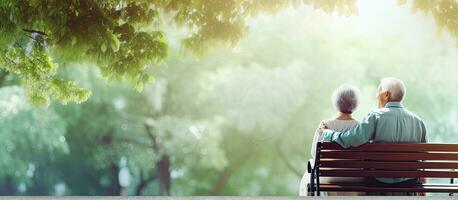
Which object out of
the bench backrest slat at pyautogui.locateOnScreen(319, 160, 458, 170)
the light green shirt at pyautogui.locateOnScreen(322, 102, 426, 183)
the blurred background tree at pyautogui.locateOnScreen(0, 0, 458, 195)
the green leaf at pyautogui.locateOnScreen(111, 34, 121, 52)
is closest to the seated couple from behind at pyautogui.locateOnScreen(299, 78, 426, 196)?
the light green shirt at pyautogui.locateOnScreen(322, 102, 426, 183)

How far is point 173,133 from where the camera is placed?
21578 millimetres

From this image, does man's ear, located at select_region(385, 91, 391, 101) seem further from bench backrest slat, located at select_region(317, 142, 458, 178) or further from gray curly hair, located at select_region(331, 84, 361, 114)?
bench backrest slat, located at select_region(317, 142, 458, 178)

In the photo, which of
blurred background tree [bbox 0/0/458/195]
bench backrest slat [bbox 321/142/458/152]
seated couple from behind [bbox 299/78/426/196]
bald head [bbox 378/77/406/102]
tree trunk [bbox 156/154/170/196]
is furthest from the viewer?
tree trunk [bbox 156/154/170/196]

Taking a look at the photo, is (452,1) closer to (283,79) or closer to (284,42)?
(283,79)

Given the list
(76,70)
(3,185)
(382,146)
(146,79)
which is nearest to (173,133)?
(76,70)

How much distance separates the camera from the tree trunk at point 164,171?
22.2 meters

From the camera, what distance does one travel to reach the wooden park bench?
5242mm

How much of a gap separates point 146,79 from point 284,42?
13513 mm

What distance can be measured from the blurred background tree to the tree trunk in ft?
0.09

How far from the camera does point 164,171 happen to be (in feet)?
72.7

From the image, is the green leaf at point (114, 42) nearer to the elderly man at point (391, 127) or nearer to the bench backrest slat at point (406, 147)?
the elderly man at point (391, 127)

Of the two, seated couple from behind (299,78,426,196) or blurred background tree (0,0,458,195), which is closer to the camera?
seated couple from behind (299,78,426,196)

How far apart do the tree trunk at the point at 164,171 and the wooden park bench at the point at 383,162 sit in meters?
17.0

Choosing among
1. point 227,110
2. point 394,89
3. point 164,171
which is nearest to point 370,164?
point 394,89
